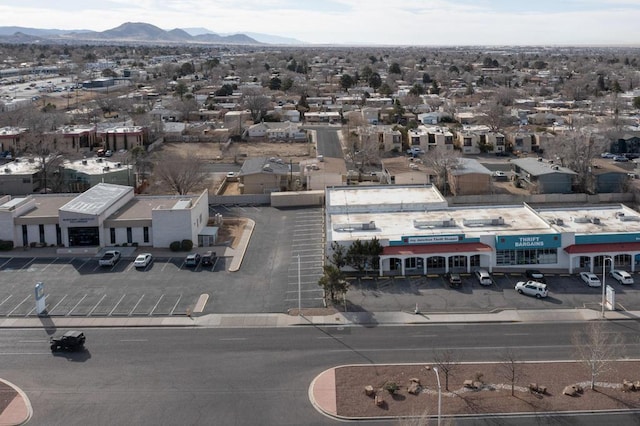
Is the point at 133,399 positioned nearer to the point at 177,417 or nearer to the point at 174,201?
the point at 177,417

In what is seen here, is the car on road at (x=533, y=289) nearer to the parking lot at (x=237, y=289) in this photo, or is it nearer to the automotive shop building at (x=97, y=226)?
the parking lot at (x=237, y=289)

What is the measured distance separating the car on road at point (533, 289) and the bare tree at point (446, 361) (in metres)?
9.23

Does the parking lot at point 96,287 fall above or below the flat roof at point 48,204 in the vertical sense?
below

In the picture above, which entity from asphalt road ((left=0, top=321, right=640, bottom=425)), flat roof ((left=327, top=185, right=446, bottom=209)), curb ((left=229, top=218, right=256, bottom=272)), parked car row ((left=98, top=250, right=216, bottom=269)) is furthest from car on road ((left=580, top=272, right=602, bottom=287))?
parked car row ((left=98, top=250, right=216, bottom=269))

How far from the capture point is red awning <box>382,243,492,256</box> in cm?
4009

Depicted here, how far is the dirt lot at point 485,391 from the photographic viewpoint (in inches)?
966

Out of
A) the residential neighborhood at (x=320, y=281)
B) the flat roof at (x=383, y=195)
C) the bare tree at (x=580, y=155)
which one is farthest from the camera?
the bare tree at (x=580, y=155)

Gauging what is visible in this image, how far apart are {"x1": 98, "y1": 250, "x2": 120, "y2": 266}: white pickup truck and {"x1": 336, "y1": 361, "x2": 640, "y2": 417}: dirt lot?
2068 centimetres

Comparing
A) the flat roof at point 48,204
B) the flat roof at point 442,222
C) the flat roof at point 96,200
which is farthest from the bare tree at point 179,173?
the flat roof at point 442,222

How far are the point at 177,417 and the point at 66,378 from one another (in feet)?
21.0

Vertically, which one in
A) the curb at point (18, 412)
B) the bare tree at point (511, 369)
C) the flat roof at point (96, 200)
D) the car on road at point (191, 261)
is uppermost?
the flat roof at point (96, 200)

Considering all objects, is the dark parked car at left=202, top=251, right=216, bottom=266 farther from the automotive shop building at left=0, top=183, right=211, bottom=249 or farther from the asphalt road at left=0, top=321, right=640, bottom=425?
the asphalt road at left=0, top=321, right=640, bottom=425

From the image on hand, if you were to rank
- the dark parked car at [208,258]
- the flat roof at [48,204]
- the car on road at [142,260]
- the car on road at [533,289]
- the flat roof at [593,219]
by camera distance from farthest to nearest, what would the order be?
the flat roof at [48,204]
the flat roof at [593,219]
the dark parked car at [208,258]
the car on road at [142,260]
the car on road at [533,289]

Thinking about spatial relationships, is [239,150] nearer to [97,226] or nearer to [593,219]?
[97,226]
